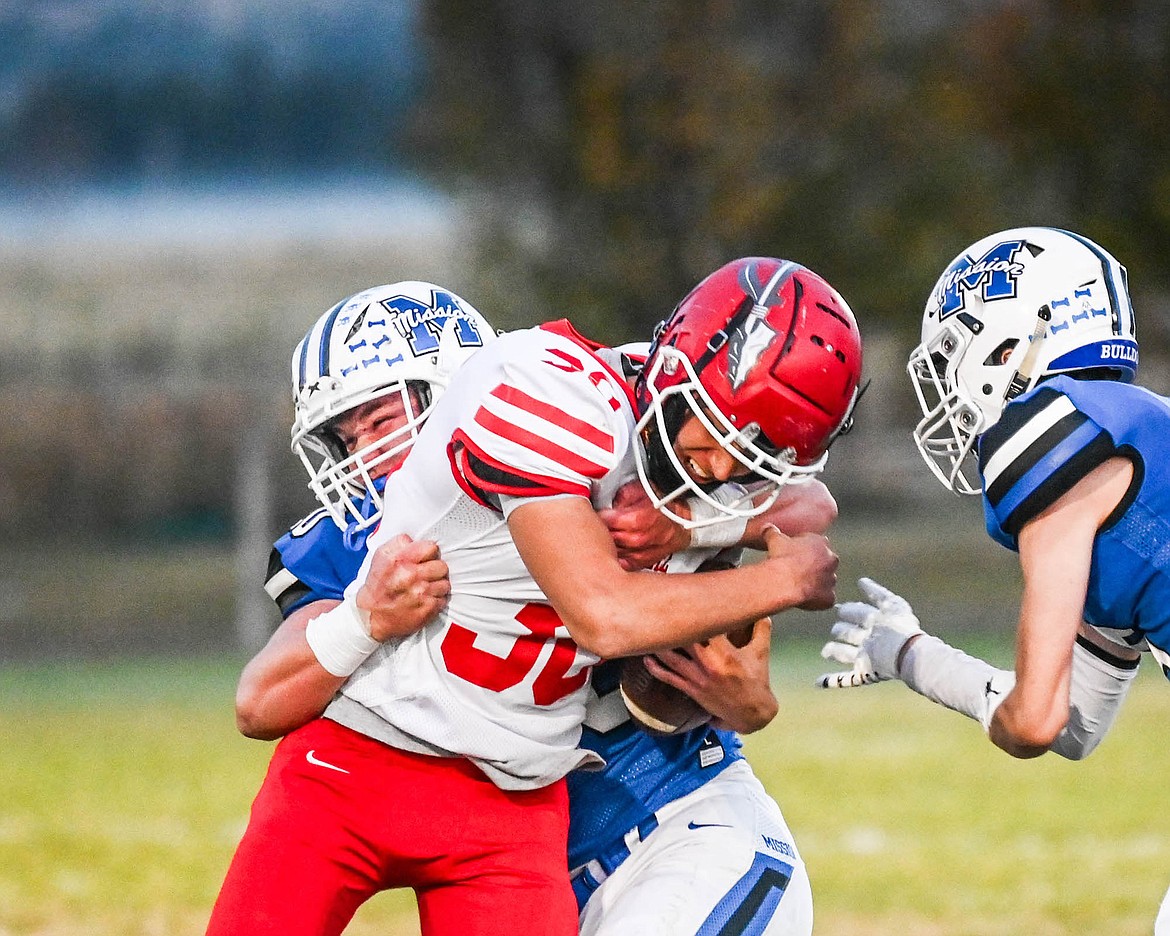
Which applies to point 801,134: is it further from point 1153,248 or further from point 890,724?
point 890,724

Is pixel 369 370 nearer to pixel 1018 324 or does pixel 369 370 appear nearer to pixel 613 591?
pixel 613 591

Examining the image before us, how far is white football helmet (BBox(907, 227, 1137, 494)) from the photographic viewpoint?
2488mm

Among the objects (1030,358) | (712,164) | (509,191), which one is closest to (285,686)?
(1030,358)

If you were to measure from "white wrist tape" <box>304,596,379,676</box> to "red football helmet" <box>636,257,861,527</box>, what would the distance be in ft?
1.65

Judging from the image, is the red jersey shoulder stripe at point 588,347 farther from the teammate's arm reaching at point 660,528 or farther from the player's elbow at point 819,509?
the player's elbow at point 819,509

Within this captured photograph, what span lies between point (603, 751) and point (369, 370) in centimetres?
79

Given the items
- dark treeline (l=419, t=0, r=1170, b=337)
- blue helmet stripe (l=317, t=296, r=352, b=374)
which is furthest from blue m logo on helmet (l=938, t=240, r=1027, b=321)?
dark treeline (l=419, t=0, r=1170, b=337)

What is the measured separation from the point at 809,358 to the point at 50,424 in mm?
15422

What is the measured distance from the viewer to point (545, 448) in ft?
7.30

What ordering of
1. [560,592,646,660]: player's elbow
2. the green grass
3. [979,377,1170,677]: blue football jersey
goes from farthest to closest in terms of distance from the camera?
the green grass < [979,377,1170,677]: blue football jersey < [560,592,646,660]: player's elbow

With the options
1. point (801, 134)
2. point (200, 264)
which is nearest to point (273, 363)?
point (200, 264)

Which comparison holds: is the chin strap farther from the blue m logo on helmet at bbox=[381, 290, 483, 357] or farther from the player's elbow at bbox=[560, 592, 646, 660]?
the blue m logo on helmet at bbox=[381, 290, 483, 357]

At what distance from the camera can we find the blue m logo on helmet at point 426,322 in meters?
2.83

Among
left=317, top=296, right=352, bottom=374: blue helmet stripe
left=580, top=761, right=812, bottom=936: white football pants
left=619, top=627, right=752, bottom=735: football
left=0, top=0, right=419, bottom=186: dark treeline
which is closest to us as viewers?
left=580, top=761, right=812, bottom=936: white football pants
